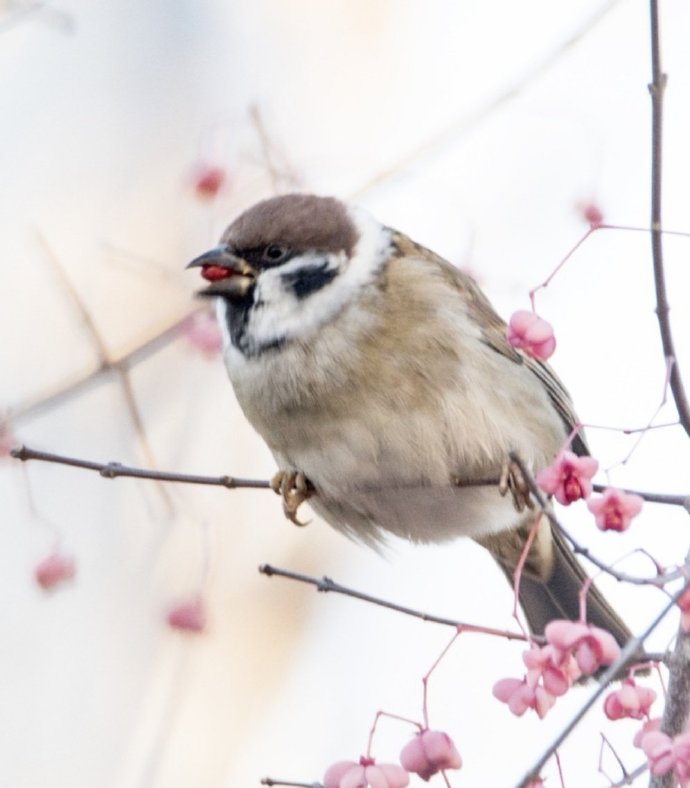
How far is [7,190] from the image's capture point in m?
4.49

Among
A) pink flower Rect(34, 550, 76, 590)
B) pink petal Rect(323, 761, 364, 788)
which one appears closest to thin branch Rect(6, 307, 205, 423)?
pink flower Rect(34, 550, 76, 590)

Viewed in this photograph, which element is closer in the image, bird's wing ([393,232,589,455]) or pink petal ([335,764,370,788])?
pink petal ([335,764,370,788])

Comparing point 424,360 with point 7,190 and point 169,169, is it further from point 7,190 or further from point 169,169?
point 7,190

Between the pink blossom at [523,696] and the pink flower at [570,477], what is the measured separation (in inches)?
11.6

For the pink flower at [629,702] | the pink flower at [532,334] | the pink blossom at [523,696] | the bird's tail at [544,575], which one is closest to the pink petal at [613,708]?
the pink flower at [629,702]

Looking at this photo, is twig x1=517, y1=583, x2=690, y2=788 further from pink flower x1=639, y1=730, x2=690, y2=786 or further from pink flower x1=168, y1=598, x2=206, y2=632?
pink flower x1=168, y1=598, x2=206, y2=632

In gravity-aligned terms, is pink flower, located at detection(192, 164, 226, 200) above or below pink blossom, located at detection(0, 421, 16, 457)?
above

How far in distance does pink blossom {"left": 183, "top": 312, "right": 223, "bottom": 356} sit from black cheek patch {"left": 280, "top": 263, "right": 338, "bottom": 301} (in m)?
0.34

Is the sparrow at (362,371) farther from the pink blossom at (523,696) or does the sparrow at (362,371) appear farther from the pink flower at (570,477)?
the pink blossom at (523,696)


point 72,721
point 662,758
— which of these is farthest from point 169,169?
point 662,758

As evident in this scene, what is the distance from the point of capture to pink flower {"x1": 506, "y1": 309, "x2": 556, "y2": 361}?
7.09 feet

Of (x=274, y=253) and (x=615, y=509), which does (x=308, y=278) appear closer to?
(x=274, y=253)

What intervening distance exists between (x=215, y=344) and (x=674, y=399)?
155cm

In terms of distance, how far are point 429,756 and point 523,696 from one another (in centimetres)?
19
